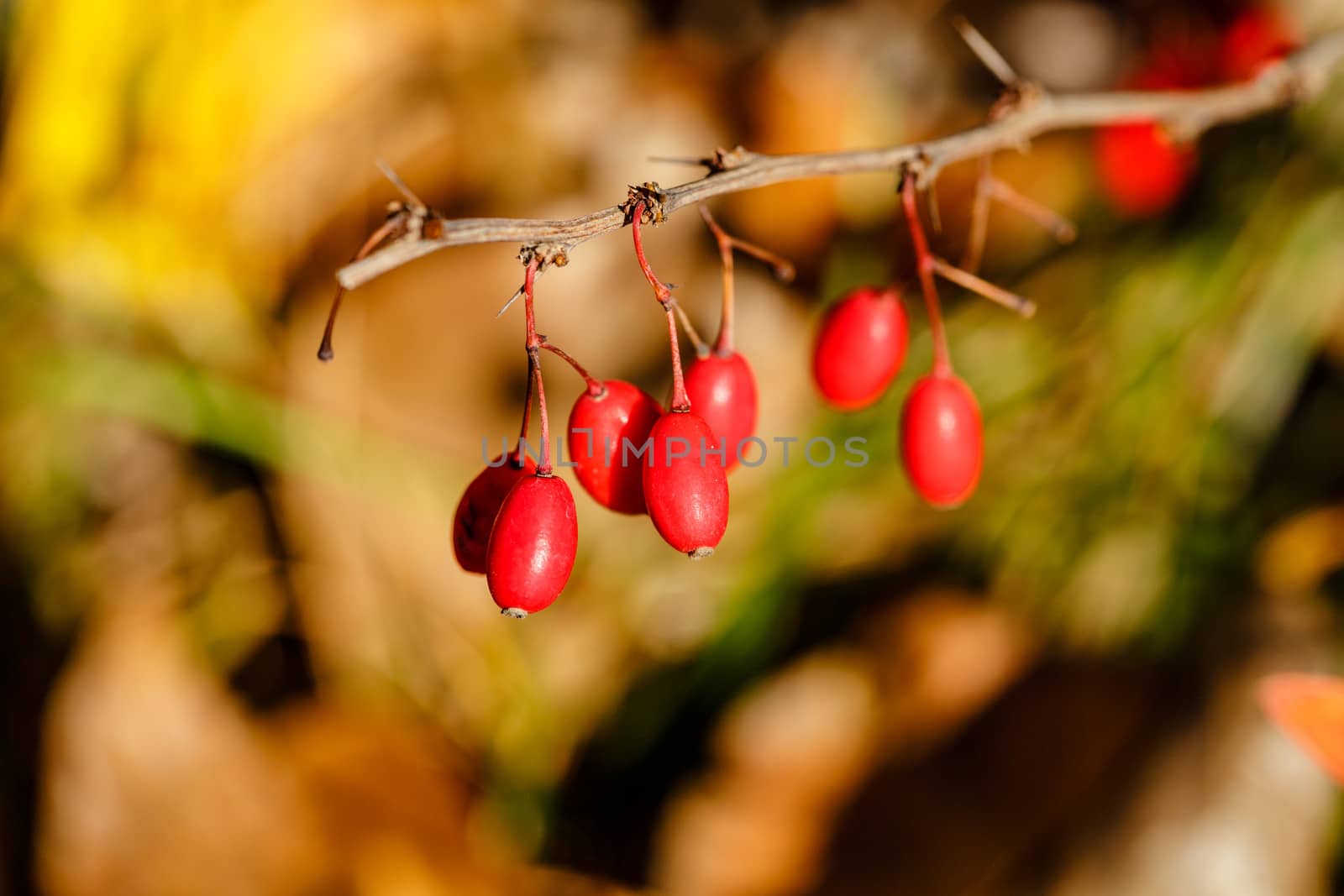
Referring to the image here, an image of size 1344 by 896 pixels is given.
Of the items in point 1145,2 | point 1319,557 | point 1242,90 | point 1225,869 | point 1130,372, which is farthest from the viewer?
point 1145,2

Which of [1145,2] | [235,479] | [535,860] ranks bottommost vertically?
[535,860]

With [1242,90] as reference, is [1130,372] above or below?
below

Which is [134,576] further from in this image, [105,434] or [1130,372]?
[1130,372]

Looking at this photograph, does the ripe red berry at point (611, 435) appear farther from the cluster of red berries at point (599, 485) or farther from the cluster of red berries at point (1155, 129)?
the cluster of red berries at point (1155, 129)

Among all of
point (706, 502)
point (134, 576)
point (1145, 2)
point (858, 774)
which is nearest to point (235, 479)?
point (134, 576)

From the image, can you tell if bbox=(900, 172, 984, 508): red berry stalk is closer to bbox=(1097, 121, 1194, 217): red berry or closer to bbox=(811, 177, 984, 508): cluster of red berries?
bbox=(811, 177, 984, 508): cluster of red berries

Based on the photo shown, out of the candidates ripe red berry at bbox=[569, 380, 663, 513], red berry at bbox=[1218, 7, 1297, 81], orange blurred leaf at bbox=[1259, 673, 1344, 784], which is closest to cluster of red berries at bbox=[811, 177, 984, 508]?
ripe red berry at bbox=[569, 380, 663, 513]

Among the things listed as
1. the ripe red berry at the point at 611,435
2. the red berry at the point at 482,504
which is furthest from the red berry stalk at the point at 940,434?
the red berry at the point at 482,504
